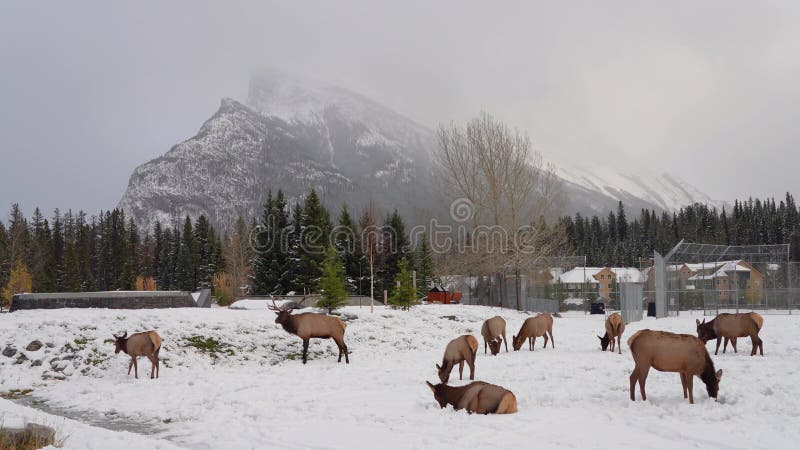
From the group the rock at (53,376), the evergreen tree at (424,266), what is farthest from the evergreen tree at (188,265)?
the rock at (53,376)

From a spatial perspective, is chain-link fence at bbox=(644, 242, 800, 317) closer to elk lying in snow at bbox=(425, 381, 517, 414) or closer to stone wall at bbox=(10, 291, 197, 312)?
stone wall at bbox=(10, 291, 197, 312)

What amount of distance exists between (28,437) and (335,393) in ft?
21.4

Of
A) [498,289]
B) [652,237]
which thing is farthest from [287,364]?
[652,237]

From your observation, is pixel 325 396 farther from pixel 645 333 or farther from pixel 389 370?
pixel 645 333

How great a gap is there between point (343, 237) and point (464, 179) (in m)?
16.2

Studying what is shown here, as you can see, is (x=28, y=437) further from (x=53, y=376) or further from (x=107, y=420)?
(x=53, y=376)

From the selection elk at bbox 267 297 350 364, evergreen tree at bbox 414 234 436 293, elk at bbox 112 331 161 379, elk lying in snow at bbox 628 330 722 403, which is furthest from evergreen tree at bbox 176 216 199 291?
elk lying in snow at bbox 628 330 722 403

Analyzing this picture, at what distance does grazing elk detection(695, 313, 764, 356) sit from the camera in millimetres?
15375

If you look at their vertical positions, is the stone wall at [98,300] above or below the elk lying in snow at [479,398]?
above

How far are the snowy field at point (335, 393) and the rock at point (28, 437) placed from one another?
0.86ft

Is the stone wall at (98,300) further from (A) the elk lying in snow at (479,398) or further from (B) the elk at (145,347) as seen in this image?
(A) the elk lying in snow at (479,398)

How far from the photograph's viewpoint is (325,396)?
1204 cm

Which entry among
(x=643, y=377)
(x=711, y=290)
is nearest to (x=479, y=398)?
(x=643, y=377)

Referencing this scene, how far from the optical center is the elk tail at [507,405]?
9266 mm
